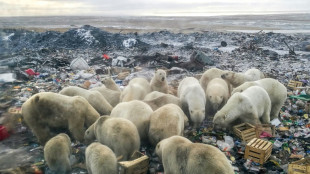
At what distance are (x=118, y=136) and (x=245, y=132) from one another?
3.02 m

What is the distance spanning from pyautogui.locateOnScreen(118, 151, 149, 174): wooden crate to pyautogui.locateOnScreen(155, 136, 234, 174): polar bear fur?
0.35m

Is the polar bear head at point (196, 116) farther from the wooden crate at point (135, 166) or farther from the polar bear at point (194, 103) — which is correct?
the wooden crate at point (135, 166)

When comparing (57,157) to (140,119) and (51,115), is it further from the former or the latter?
(140,119)

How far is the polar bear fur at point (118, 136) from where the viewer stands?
17.1 ft

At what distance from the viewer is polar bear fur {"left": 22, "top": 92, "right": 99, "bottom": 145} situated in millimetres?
6027

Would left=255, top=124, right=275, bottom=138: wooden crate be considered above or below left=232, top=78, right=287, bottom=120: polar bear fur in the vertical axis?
below

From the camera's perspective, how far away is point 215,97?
8047mm

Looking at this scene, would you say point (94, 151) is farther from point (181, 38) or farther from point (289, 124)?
point (181, 38)

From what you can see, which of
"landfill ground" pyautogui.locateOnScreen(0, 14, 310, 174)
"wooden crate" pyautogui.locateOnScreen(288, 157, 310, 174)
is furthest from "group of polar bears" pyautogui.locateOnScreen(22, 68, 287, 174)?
"wooden crate" pyautogui.locateOnScreen(288, 157, 310, 174)

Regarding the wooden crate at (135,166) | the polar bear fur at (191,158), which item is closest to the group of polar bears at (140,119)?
the polar bear fur at (191,158)

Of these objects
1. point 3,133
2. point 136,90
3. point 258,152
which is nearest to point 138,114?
point 136,90

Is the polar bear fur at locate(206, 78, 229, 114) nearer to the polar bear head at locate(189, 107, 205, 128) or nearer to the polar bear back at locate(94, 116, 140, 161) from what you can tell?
the polar bear head at locate(189, 107, 205, 128)

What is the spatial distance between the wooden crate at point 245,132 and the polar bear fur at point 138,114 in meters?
2.13

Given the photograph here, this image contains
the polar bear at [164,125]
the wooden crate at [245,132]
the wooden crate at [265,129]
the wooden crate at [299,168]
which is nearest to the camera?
the wooden crate at [299,168]
